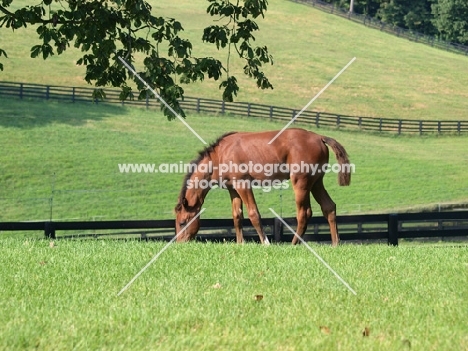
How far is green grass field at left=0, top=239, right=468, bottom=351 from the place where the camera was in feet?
19.6

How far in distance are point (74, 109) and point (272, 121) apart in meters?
12.6

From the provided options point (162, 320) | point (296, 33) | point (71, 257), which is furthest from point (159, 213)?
point (296, 33)

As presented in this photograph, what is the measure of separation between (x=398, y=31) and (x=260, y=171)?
82.3 metres

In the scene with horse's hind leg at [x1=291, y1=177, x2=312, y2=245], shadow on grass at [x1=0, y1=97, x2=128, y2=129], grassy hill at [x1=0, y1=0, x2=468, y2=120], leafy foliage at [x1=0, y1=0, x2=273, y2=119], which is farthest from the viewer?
grassy hill at [x1=0, y1=0, x2=468, y2=120]

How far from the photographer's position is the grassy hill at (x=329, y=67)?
59.3 m

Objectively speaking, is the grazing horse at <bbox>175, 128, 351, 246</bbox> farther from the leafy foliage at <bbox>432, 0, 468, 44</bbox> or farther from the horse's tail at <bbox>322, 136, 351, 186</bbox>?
the leafy foliage at <bbox>432, 0, 468, 44</bbox>

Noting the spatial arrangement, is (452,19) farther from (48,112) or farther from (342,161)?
(342,161)

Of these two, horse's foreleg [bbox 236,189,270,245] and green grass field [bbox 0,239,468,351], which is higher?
green grass field [bbox 0,239,468,351]

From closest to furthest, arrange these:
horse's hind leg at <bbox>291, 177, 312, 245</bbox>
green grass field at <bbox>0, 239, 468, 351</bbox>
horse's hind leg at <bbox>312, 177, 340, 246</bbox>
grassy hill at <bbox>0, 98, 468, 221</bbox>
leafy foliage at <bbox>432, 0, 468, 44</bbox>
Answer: green grass field at <bbox>0, 239, 468, 351</bbox>, horse's hind leg at <bbox>291, 177, 312, 245</bbox>, horse's hind leg at <bbox>312, 177, 340, 246</bbox>, grassy hill at <bbox>0, 98, 468, 221</bbox>, leafy foliage at <bbox>432, 0, 468, 44</bbox>

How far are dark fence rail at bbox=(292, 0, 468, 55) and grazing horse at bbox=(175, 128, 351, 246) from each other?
8073 centimetres

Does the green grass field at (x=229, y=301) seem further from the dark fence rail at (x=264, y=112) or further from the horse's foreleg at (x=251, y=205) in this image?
the dark fence rail at (x=264, y=112)

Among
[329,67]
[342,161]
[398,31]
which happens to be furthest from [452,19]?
[342,161]

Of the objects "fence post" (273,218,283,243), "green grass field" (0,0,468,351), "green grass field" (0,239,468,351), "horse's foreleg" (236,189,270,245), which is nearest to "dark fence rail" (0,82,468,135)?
"green grass field" (0,0,468,351)

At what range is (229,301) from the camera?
725 centimetres
